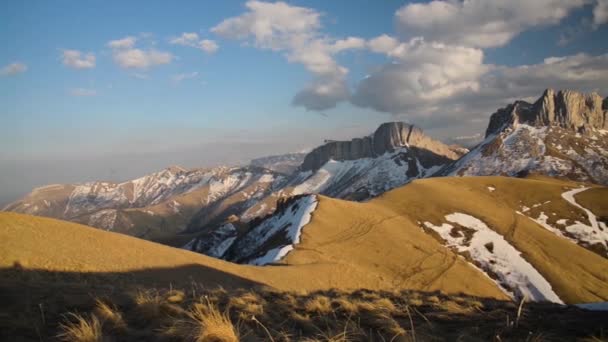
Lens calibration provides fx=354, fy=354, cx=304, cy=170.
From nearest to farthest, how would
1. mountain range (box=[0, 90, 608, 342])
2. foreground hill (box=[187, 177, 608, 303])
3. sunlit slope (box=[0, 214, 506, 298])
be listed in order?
mountain range (box=[0, 90, 608, 342]) → sunlit slope (box=[0, 214, 506, 298]) → foreground hill (box=[187, 177, 608, 303])

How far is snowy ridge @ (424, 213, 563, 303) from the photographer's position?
149ft

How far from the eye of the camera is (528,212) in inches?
2997

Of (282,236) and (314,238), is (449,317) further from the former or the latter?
(282,236)

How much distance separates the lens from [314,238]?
163 ft

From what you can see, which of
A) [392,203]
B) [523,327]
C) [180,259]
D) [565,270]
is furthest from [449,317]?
[392,203]

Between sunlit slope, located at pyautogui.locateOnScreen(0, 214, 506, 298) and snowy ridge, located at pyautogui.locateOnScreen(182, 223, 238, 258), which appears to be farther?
snowy ridge, located at pyautogui.locateOnScreen(182, 223, 238, 258)

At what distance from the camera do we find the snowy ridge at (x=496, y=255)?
45.3 meters

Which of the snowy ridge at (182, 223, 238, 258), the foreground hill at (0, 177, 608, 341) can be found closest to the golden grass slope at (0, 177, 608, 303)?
the foreground hill at (0, 177, 608, 341)

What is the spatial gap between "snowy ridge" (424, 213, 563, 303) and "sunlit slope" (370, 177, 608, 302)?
1.28m

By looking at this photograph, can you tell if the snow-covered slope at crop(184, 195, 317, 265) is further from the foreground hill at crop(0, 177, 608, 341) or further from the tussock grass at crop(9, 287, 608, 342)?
the tussock grass at crop(9, 287, 608, 342)

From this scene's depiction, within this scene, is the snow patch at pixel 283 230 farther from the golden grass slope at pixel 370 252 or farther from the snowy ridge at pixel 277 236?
the golden grass slope at pixel 370 252

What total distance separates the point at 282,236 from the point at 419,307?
48.5 meters

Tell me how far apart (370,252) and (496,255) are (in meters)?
20.7

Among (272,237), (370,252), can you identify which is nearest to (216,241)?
(272,237)
